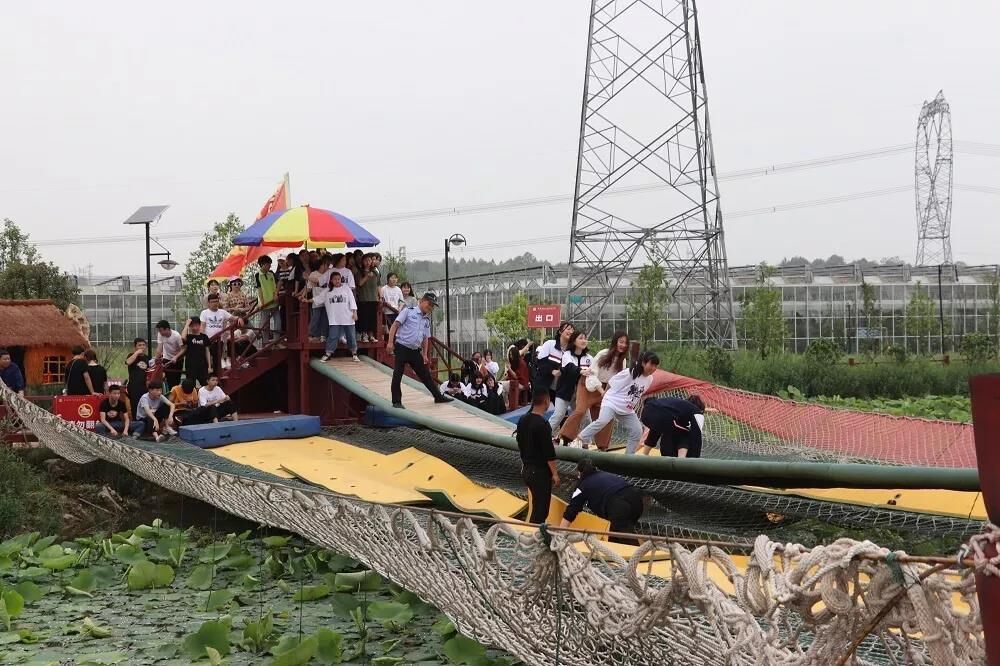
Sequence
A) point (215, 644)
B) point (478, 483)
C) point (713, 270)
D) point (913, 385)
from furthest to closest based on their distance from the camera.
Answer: point (713, 270), point (913, 385), point (478, 483), point (215, 644)

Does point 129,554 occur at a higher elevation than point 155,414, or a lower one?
lower

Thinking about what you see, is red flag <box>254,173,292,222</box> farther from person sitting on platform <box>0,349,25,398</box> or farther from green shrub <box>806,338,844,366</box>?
green shrub <box>806,338,844,366</box>

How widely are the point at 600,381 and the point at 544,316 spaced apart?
36.0 feet

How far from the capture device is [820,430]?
39.8ft

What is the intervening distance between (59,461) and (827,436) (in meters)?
9.40

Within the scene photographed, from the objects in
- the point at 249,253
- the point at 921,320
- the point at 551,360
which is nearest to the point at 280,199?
the point at 249,253

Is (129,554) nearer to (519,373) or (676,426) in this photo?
(676,426)

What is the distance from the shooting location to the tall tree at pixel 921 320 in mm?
36125

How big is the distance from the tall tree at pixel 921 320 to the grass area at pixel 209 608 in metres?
30.2

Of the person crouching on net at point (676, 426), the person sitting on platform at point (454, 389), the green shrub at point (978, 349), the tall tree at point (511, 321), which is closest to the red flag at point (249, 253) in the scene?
the person sitting on platform at point (454, 389)

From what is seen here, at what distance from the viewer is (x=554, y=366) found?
11219 millimetres

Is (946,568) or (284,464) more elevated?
(946,568)

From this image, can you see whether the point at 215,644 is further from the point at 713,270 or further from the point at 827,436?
the point at 713,270

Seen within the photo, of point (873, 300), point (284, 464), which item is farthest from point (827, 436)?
point (873, 300)
